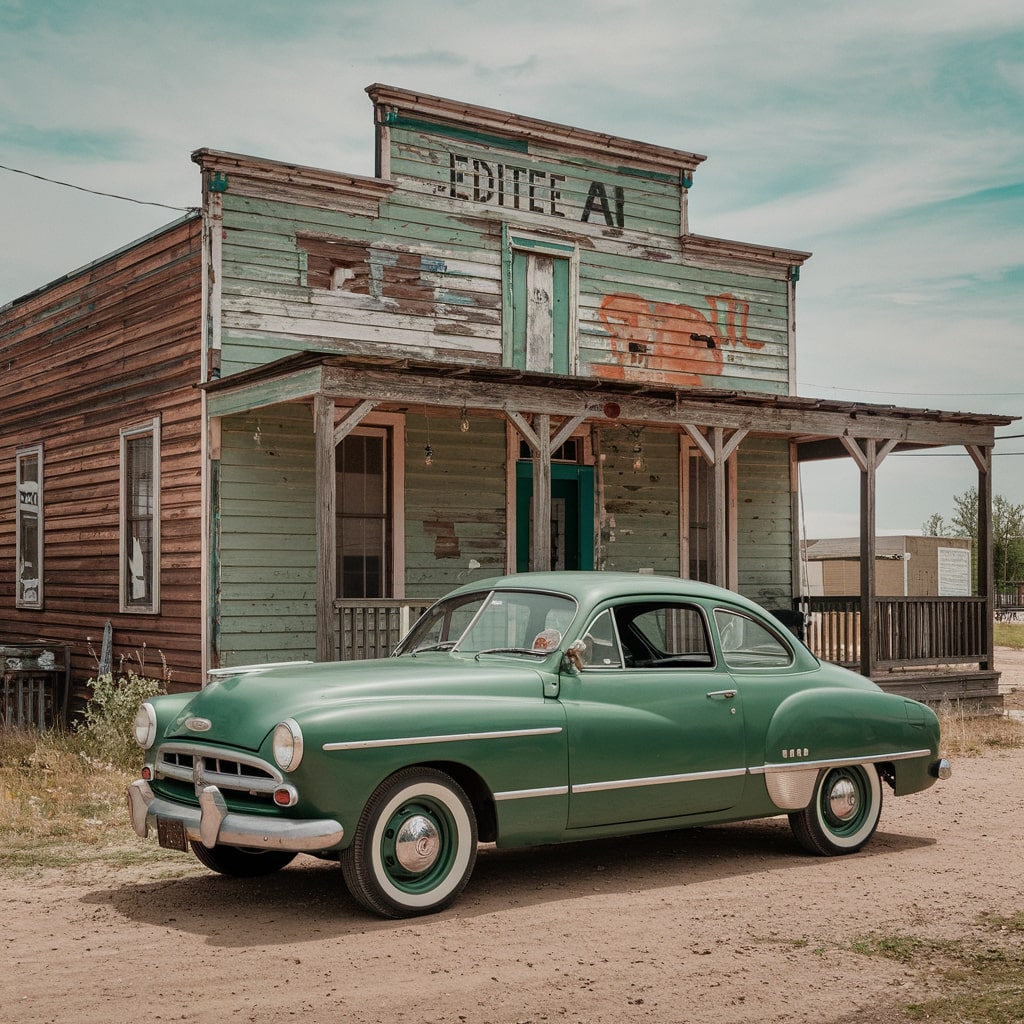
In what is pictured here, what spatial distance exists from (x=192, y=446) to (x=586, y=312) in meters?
5.14

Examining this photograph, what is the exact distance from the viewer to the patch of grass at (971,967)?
5.04m

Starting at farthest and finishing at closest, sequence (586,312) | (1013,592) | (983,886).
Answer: (1013,592) → (586,312) → (983,886)

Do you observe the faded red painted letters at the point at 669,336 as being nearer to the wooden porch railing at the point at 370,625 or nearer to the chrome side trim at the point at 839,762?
the wooden porch railing at the point at 370,625

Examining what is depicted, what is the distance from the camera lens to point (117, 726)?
482 inches

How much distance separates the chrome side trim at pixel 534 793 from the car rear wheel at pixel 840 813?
183cm

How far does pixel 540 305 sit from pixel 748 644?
856 centimetres

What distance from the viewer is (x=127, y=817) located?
929 centimetres

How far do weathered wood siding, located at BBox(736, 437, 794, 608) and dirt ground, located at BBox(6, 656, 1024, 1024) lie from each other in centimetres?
904

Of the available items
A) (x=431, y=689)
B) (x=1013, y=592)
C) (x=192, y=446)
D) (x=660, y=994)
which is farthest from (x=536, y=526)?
(x=1013, y=592)

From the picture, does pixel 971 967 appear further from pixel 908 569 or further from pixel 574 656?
pixel 908 569

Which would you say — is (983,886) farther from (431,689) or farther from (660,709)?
(431,689)

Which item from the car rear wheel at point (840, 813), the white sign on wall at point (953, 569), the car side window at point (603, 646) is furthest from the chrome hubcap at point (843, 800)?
the white sign on wall at point (953, 569)

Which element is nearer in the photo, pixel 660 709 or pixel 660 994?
pixel 660 994

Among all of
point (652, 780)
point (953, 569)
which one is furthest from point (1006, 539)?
point (652, 780)
